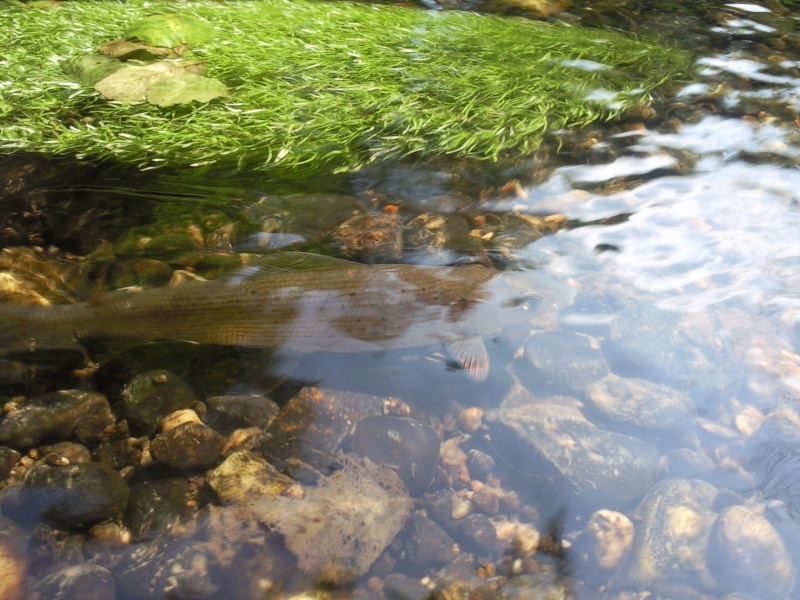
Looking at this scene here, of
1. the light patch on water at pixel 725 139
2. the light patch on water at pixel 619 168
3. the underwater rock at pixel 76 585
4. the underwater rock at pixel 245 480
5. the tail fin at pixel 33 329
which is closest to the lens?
the underwater rock at pixel 76 585

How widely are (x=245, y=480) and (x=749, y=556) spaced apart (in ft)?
8.29

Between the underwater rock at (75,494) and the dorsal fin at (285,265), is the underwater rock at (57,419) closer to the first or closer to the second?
the underwater rock at (75,494)

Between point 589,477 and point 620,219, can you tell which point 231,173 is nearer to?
point 620,219

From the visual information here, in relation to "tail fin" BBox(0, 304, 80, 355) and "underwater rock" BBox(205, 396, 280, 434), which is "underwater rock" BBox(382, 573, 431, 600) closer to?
"underwater rock" BBox(205, 396, 280, 434)

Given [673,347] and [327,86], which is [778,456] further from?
[327,86]

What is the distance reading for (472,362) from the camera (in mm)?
3627

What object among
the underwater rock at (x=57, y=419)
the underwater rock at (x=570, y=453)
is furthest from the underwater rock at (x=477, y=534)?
the underwater rock at (x=57, y=419)

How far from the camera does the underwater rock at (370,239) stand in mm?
4207

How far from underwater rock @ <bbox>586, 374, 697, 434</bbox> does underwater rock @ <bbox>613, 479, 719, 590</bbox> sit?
335 mm

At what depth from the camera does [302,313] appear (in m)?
3.60

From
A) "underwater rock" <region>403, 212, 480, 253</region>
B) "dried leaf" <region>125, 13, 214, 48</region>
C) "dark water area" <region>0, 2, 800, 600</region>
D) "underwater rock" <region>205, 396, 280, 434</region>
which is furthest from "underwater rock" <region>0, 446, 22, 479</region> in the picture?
"dried leaf" <region>125, 13, 214, 48</region>

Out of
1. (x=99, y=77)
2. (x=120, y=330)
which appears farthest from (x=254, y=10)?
(x=120, y=330)

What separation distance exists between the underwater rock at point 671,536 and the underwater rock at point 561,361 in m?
0.75

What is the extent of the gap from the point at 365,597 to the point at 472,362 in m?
1.49
